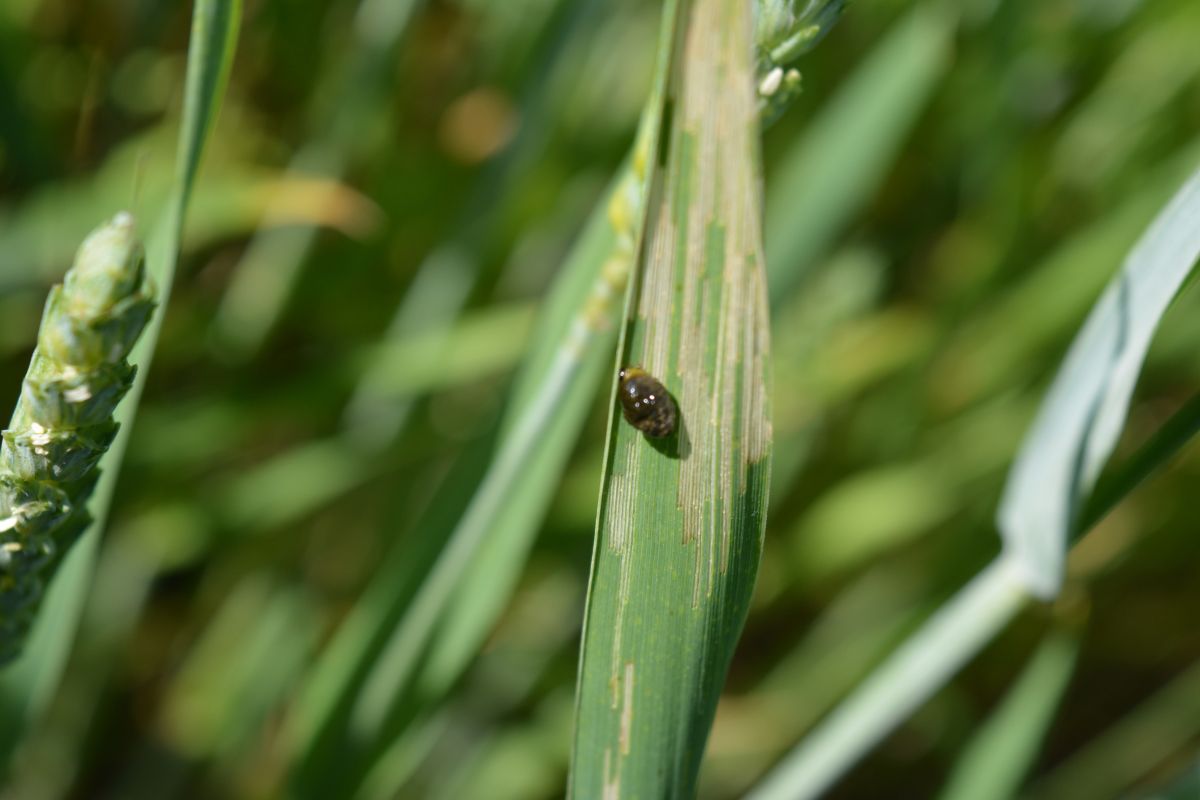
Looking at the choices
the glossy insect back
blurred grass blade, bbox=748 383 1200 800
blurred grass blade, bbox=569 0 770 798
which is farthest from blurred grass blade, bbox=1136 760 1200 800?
the glossy insect back

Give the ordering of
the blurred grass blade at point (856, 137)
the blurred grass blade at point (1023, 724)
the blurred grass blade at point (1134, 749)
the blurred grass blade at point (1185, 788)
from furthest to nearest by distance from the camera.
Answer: the blurred grass blade at point (1134, 749)
the blurred grass blade at point (856, 137)
the blurred grass blade at point (1023, 724)
the blurred grass blade at point (1185, 788)

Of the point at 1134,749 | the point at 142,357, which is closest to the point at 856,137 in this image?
the point at 142,357

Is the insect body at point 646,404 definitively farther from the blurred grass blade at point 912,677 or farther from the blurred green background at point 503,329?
the blurred green background at point 503,329

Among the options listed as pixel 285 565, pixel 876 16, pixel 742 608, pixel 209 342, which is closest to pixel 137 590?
pixel 285 565

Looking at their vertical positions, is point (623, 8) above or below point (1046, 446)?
above

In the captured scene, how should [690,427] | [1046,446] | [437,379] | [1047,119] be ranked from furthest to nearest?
[1047,119] → [437,379] → [1046,446] → [690,427]

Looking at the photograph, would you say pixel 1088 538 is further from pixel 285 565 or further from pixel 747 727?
pixel 285 565

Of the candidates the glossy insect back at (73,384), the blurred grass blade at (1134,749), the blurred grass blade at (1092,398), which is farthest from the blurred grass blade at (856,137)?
the blurred grass blade at (1134,749)

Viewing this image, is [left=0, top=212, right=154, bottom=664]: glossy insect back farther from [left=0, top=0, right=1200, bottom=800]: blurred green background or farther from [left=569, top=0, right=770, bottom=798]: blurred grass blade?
[left=0, top=0, right=1200, bottom=800]: blurred green background

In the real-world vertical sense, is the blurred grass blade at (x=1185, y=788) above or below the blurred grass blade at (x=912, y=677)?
below
